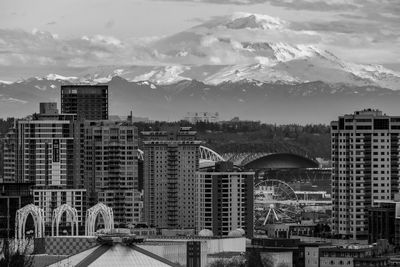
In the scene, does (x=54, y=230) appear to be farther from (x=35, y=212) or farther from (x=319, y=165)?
(x=319, y=165)

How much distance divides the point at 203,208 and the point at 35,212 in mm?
28879

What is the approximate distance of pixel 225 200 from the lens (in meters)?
120

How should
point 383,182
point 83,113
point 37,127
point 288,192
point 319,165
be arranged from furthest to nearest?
point 319,165 → point 288,192 → point 83,113 → point 37,127 → point 383,182

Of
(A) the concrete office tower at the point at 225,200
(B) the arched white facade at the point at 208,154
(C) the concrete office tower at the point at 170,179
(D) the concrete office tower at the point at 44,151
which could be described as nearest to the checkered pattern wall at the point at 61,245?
(A) the concrete office tower at the point at 225,200

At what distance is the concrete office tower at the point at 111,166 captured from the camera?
4892 inches

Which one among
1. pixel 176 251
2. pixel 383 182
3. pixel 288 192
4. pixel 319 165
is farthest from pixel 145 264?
pixel 319 165

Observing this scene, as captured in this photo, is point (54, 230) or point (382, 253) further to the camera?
point (54, 230)

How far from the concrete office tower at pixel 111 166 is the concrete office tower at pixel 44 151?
0.89m

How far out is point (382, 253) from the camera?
312ft

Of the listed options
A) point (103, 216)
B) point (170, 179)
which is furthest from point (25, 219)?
point (170, 179)

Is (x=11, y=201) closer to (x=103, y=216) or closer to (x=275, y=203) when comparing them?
(x=103, y=216)

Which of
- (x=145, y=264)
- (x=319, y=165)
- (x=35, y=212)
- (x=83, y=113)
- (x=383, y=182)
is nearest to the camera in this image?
(x=145, y=264)

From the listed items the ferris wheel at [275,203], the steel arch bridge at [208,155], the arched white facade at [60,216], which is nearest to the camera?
the arched white facade at [60,216]

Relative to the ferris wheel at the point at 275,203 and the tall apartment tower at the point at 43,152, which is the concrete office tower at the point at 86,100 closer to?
the ferris wheel at the point at 275,203
